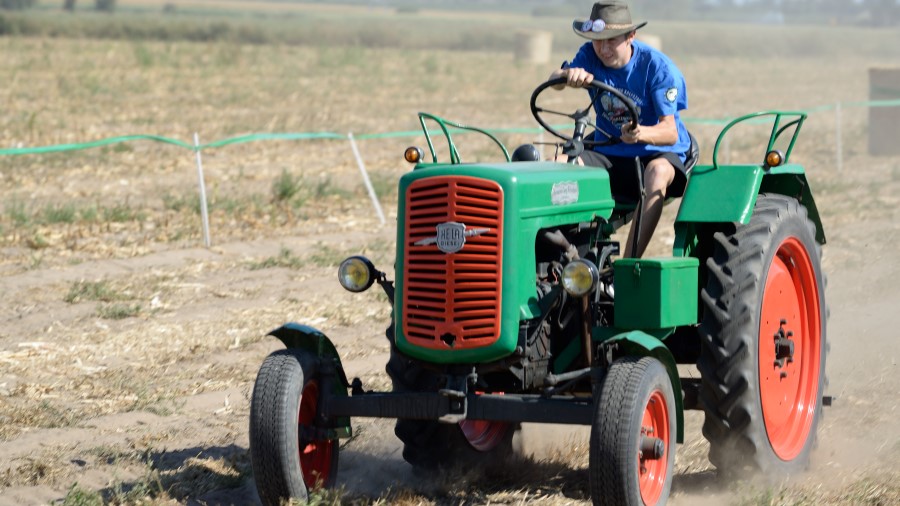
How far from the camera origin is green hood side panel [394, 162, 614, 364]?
14.7ft

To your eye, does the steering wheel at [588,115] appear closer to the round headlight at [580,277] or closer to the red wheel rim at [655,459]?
the round headlight at [580,277]

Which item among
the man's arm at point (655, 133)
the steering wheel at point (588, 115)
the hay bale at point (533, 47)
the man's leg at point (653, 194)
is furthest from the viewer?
the hay bale at point (533, 47)

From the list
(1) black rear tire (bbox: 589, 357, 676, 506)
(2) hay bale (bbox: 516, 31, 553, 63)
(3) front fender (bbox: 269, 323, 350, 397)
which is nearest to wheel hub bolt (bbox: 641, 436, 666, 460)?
(1) black rear tire (bbox: 589, 357, 676, 506)

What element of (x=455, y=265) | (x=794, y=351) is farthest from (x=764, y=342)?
(x=455, y=265)

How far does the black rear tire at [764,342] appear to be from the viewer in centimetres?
487

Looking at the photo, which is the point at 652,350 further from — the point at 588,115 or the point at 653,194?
the point at 588,115

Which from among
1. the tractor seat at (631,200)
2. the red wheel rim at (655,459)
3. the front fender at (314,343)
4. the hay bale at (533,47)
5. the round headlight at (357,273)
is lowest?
the red wheel rim at (655,459)

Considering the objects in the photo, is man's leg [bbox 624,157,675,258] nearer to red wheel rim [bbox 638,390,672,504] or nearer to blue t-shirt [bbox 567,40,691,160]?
blue t-shirt [bbox 567,40,691,160]

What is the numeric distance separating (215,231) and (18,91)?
1162 centimetres

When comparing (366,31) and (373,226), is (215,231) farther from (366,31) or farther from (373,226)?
(366,31)

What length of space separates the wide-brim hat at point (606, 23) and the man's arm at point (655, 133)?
0.42 m

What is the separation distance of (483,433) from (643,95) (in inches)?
64.4

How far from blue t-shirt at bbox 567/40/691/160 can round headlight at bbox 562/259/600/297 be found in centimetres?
124

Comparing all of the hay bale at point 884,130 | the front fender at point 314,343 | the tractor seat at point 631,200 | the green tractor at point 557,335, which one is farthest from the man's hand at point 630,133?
the hay bale at point 884,130
